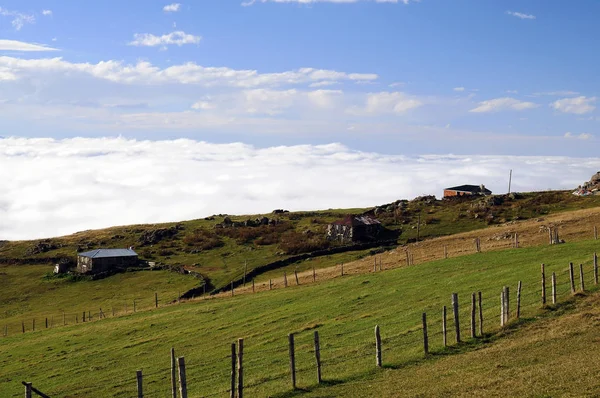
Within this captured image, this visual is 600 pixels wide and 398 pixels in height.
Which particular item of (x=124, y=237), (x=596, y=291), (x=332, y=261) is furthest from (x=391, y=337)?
(x=124, y=237)

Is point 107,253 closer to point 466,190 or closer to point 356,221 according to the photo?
point 356,221

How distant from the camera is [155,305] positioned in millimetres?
79562

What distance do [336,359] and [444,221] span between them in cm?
9968

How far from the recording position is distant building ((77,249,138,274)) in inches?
4683

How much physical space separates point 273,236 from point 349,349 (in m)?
99.1

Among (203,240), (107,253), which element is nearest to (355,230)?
(203,240)

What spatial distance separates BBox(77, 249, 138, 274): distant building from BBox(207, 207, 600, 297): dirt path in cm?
4303

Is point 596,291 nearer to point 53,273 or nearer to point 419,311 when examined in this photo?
point 419,311

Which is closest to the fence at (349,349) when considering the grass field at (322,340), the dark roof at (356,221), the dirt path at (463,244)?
the grass field at (322,340)

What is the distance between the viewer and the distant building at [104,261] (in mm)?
118938

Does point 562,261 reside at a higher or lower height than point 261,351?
higher

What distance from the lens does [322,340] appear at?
3734 cm

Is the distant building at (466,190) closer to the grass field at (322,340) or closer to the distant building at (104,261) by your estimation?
the distant building at (104,261)

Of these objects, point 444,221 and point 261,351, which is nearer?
point 261,351
